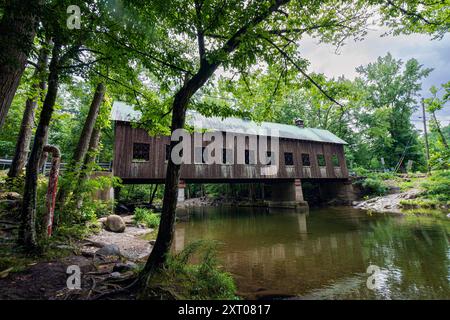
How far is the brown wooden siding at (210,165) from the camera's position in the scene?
496 inches

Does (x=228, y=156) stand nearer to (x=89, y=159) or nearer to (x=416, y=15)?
(x=89, y=159)

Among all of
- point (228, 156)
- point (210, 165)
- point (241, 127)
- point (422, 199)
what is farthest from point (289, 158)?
point (422, 199)

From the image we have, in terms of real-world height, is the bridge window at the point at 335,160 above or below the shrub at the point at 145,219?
above

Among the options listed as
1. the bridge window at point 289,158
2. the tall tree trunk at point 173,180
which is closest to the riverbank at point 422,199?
the bridge window at point 289,158

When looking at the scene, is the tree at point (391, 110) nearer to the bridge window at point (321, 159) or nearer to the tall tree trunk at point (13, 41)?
the bridge window at point (321, 159)

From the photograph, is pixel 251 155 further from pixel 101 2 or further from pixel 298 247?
pixel 101 2

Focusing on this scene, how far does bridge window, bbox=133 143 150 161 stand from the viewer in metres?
13.3

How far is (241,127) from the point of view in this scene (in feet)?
54.6

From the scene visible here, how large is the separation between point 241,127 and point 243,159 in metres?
2.47

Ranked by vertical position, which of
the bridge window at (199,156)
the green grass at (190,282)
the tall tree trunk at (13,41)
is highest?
the bridge window at (199,156)

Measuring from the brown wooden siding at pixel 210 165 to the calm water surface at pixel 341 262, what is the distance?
19.8ft

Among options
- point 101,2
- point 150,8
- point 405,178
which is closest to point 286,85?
point 150,8

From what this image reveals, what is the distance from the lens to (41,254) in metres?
4.13

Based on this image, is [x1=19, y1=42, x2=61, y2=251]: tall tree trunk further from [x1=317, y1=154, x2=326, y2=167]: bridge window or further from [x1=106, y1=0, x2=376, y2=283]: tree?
[x1=317, y1=154, x2=326, y2=167]: bridge window
